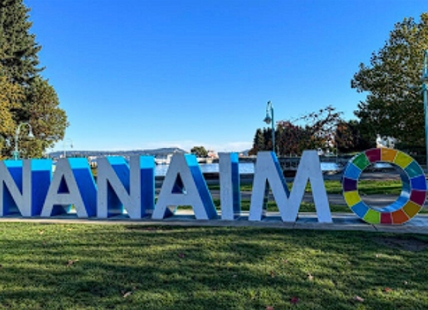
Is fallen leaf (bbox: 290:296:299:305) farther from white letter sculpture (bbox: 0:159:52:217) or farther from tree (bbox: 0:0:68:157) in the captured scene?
tree (bbox: 0:0:68:157)

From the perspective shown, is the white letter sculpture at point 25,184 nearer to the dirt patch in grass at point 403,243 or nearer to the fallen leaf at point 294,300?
the fallen leaf at point 294,300

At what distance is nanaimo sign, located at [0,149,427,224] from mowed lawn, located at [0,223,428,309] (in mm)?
1280

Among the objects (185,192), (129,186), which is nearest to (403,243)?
(185,192)

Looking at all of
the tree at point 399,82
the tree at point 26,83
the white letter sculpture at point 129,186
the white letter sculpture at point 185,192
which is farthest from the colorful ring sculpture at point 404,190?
the tree at point 26,83

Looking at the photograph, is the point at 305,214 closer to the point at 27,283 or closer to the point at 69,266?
the point at 69,266

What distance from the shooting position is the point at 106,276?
15.2 ft

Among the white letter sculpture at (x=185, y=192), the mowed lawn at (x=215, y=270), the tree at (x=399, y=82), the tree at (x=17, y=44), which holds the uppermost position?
the tree at (x=17, y=44)

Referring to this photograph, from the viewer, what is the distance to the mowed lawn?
3.88 m

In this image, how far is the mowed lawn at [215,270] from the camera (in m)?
3.88

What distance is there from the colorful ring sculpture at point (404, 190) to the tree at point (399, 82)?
40.8 feet

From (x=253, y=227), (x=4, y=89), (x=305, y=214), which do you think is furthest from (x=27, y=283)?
(x=4, y=89)

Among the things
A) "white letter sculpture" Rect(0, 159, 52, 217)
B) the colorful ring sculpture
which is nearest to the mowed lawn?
the colorful ring sculpture

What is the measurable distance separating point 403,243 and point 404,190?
2374 mm

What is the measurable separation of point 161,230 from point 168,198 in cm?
149
